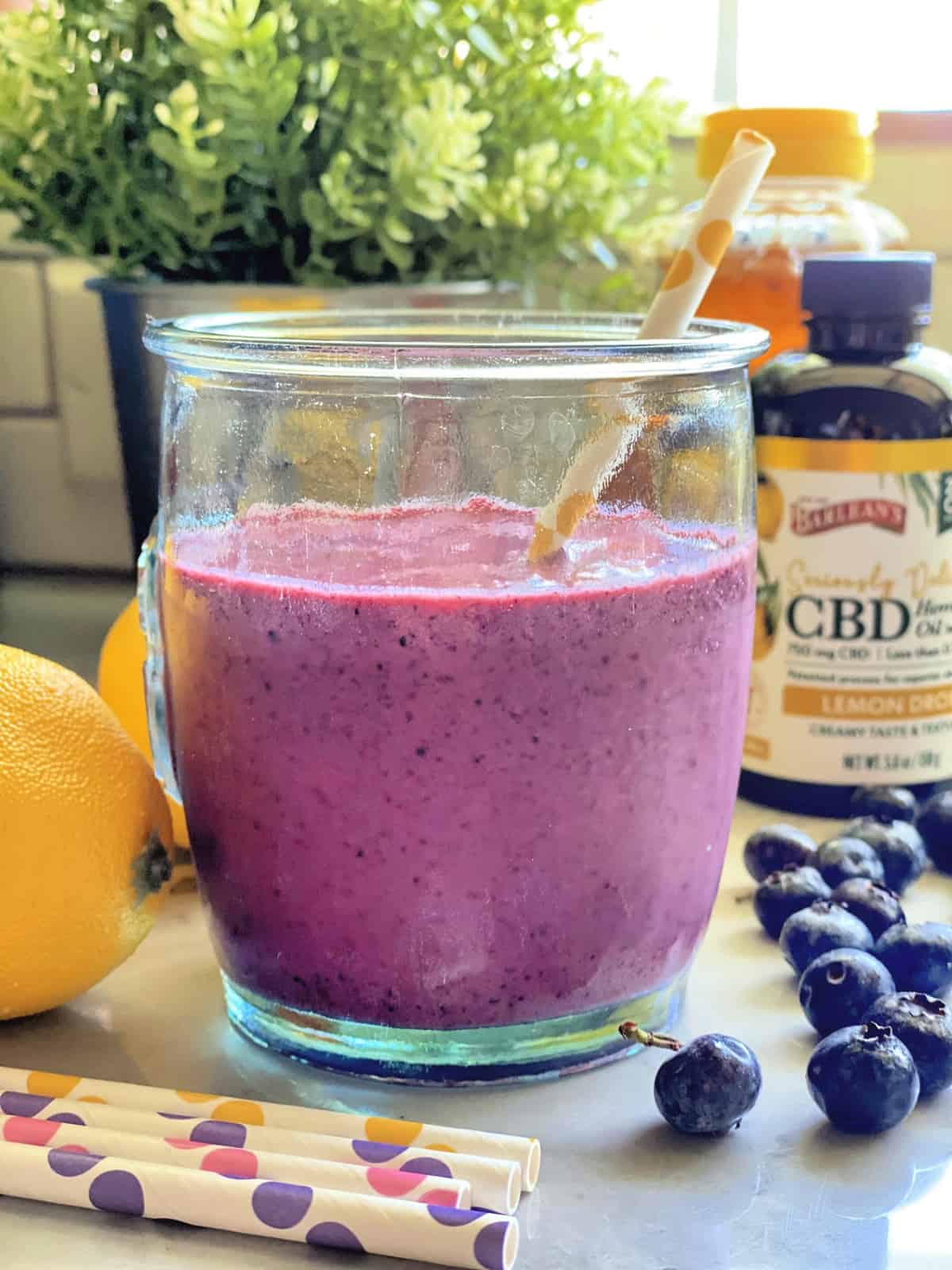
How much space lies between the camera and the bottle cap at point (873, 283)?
2.61 feet

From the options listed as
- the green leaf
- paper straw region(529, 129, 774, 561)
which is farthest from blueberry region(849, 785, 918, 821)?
the green leaf

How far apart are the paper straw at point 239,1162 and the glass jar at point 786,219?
67 centimetres

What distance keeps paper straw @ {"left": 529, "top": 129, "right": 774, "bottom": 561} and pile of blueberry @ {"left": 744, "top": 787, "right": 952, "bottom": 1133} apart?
8.3 inches

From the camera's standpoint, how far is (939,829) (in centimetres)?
80

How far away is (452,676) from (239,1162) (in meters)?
0.17

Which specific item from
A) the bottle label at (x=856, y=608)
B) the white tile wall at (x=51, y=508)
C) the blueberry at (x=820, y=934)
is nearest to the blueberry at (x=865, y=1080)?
the blueberry at (x=820, y=934)

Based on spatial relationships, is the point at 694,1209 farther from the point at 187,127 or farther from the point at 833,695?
the point at 187,127

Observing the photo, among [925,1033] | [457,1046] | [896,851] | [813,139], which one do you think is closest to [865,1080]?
[925,1033]

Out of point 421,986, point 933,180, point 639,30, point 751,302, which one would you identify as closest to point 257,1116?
point 421,986

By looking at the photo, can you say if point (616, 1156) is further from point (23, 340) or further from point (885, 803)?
point (23, 340)

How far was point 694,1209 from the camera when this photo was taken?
484mm

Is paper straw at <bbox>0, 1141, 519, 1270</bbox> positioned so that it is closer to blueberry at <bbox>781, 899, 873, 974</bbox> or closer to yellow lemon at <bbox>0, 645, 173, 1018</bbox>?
yellow lemon at <bbox>0, 645, 173, 1018</bbox>

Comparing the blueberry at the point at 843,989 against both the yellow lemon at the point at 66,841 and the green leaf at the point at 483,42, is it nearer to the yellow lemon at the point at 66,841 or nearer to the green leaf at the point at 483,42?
the yellow lemon at the point at 66,841

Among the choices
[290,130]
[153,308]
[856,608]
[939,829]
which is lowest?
[939,829]
